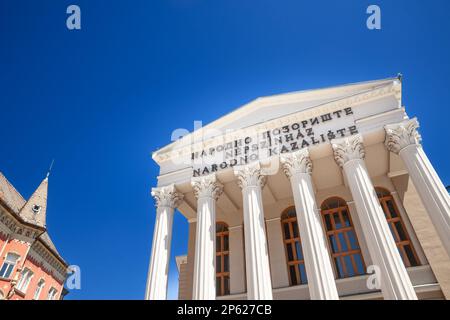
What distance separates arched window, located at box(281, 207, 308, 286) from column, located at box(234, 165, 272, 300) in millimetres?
4066

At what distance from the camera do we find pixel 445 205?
1062cm

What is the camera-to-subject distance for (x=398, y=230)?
1515cm

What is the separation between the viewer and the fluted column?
31.9ft

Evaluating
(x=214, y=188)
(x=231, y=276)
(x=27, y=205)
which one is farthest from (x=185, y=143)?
(x=27, y=205)

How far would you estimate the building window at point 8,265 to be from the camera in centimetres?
2409

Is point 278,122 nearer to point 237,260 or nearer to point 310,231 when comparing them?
point 310,231

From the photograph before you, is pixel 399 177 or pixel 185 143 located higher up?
pixel 185 143

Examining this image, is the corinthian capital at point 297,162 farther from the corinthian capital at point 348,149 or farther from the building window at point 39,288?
the building window at point 39,288

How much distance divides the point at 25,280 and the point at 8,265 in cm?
334

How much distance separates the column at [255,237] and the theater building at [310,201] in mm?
52

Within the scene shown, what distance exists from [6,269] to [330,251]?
87.6ft

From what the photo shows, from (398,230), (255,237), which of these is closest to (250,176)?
(255,237)

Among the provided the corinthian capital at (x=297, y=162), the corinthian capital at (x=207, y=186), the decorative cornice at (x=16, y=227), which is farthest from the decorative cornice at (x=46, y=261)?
the corinthian capital at (x=297, y=162)

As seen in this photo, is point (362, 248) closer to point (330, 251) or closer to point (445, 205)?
point (330, 251)
